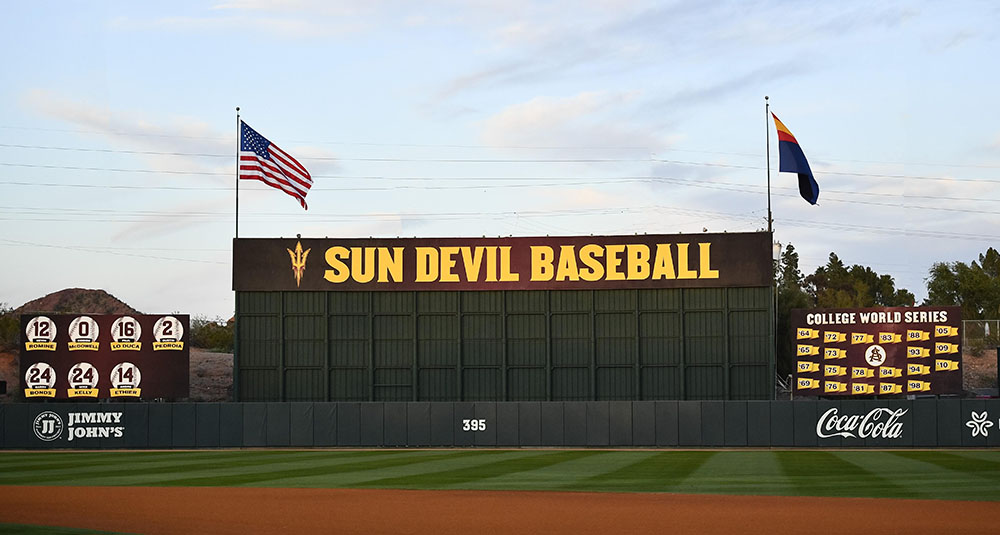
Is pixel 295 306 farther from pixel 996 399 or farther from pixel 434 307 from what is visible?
pixel 996 399

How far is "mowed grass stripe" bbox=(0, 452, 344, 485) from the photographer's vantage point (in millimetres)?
30344

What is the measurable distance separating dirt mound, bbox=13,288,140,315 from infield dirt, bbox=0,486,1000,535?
9900cm

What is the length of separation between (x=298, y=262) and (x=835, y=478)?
24620 mm

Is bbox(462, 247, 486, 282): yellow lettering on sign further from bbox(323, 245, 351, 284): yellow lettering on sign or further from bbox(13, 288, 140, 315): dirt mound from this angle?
bbox(13, 288, 140, 315): dirt mound

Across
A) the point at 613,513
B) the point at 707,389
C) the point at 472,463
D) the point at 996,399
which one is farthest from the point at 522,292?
the point at 613,513

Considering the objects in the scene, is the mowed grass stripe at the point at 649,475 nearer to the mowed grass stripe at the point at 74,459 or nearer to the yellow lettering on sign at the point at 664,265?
the yellow lettering on sign at the point at 664,265

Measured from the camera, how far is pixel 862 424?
1689 inches

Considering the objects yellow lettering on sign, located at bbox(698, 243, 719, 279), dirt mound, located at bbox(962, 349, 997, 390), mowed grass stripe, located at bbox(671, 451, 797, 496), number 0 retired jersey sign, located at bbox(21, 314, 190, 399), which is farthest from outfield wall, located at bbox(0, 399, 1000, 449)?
dirt mound, located at bbox(962, 349, 997, 390)

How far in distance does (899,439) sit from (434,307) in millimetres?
18695

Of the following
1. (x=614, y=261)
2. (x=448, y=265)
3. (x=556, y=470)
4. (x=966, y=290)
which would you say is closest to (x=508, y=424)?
(x=448, y=265)

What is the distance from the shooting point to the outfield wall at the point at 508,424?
42.7m

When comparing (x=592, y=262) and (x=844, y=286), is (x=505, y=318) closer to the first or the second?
(x=592, y=262)

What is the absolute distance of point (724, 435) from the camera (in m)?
42.9

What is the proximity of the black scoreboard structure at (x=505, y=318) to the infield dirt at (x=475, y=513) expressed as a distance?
19.4 meters
